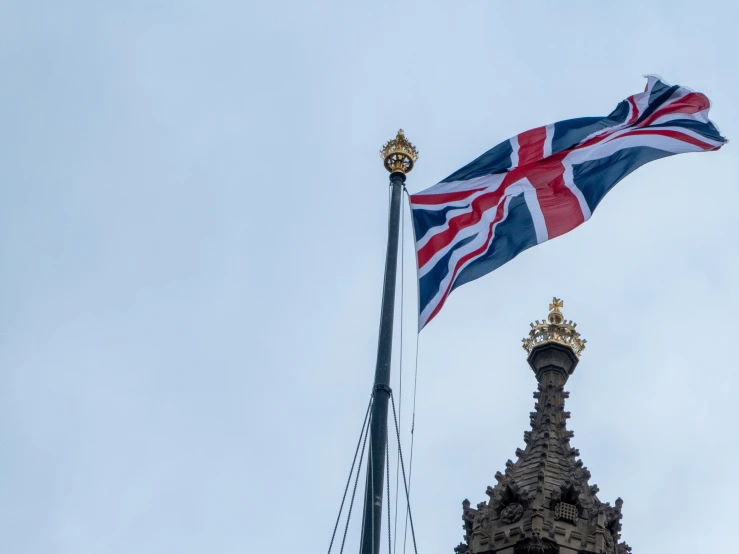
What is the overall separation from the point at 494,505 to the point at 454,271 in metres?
16.3

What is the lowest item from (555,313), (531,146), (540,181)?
(540,181)

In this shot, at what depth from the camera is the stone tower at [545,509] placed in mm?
38094

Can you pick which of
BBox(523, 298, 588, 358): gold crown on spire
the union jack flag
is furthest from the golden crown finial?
the union jack flag

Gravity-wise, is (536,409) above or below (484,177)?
above

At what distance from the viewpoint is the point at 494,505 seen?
39875 mm

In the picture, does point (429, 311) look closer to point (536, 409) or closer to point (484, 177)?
point (484, 177)

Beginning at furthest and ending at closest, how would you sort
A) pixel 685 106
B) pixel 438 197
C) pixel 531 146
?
pixel 685 106 → pixel 531 146 → pixel 438 197

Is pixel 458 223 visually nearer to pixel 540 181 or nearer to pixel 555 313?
pixel 540 181

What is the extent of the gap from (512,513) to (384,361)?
19644 mm

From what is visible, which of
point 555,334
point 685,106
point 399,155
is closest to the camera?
point 399,155

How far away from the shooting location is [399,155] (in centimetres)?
2372

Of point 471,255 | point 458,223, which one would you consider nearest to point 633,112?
point 458,223

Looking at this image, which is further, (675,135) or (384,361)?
(675,135)

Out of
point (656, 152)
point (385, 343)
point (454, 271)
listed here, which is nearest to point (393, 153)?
point (454, 271)
